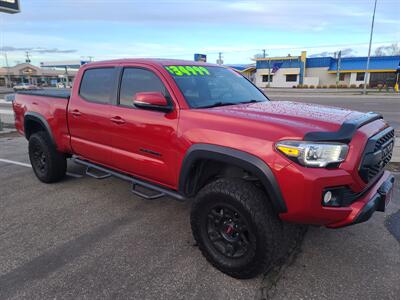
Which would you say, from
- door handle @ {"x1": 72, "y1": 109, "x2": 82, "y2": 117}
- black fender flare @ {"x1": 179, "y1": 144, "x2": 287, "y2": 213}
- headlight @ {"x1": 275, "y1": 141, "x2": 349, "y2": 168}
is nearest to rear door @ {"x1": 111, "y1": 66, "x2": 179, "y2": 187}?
black fender flare @ {"x1": 179, "y1": 144, "x2": 287, "y2": 213}

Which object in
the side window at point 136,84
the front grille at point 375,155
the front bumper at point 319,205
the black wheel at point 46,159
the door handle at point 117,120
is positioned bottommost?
the black wheel at point 46,159

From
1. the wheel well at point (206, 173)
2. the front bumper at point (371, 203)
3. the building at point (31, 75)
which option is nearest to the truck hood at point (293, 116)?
the wheel well at point (206, 173)

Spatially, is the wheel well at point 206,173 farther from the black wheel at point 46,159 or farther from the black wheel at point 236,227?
the black wheel at point 46,159

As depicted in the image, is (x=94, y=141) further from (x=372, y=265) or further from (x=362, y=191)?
(x=372, y=265)

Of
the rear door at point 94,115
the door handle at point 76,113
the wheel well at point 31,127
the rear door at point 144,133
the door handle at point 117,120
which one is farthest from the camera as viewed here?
the wheel well at point 31,127

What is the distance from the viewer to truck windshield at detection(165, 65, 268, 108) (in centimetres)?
330

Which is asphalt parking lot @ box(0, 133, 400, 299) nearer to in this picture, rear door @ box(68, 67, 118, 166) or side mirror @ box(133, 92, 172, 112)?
rear door @ box(68, 67, 118, 166)

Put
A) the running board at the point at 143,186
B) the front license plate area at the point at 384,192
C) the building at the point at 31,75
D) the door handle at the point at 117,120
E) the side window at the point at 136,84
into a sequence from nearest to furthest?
1. the front license plate area at the point at 384,192
2. the running board at the point at 143,186
3. the side window at the point at 136,84
4. the door handle at the point at 117,120
5. the building at the point at 31,75

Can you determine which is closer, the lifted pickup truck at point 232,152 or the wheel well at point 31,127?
the lifted pickup truck at point 232,152

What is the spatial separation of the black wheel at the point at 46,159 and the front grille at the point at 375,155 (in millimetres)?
4205

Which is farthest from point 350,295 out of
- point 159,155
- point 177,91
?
point 177,91

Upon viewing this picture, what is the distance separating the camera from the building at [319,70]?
49.6 metres

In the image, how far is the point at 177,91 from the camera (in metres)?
3.19

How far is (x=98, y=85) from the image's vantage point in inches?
164
